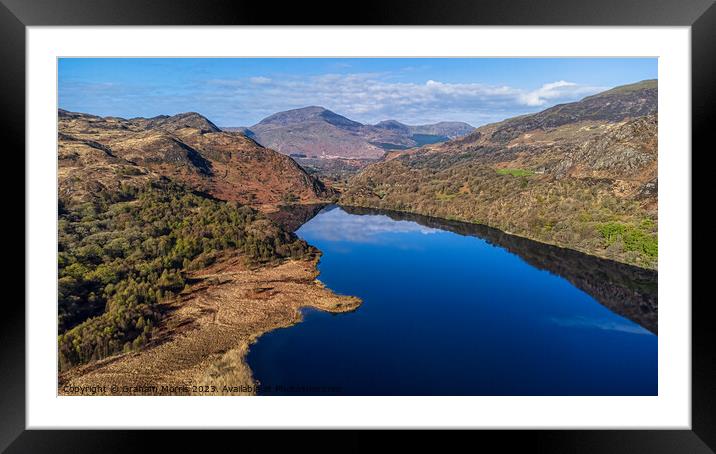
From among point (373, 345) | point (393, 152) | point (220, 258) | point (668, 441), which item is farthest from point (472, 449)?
point (393, 152)

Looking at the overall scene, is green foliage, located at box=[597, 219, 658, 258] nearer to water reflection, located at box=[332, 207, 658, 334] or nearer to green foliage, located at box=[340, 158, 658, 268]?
green foliage, located at box=[340, 158, 658, 268]
